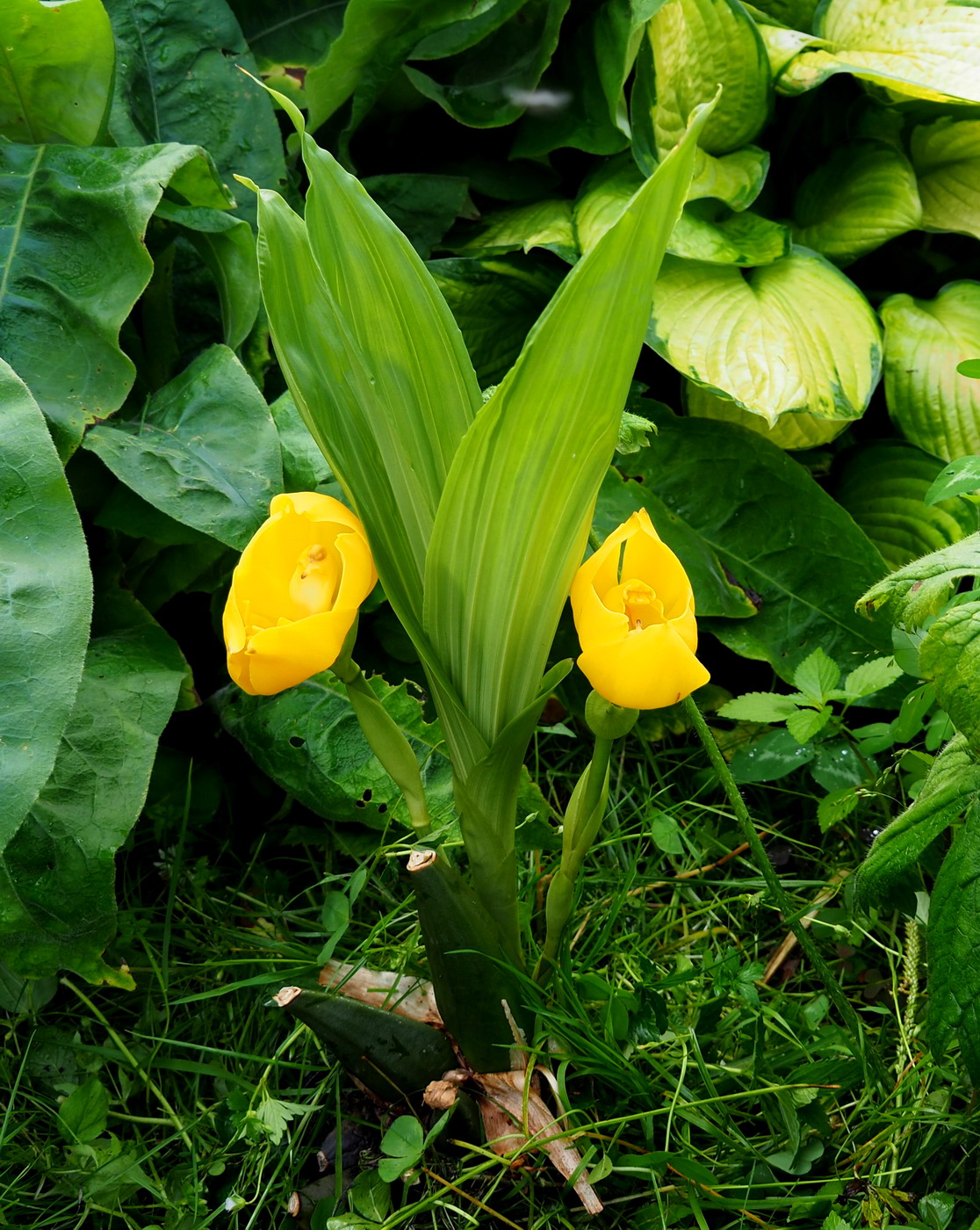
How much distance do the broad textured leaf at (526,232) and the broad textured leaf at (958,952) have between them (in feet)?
3.28

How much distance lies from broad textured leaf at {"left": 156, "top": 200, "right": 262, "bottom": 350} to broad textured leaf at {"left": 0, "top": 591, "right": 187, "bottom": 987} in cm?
48

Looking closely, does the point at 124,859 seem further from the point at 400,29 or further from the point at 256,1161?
the point at 400,29

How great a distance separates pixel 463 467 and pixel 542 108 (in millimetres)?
1208

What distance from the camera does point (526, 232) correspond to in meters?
1.59

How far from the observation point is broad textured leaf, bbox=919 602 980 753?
2.36ft

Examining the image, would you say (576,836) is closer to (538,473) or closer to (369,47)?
(538,473)

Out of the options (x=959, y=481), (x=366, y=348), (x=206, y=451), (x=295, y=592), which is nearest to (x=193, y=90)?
(x=206, y=451)

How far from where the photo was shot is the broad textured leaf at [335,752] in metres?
1.18

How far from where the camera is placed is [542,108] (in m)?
1.66

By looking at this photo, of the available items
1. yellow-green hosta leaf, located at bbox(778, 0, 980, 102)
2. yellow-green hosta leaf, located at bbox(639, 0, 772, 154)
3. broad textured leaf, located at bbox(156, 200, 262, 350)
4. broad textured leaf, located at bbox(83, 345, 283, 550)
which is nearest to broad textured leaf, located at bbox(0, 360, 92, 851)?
broad textured leaf, located at bbox(83, 345, 283, 550)

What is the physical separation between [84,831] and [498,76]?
51.2 inches

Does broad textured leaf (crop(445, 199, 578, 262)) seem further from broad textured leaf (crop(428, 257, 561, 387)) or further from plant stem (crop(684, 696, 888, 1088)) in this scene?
plant stem (crop(684, 696, 888, 1088))

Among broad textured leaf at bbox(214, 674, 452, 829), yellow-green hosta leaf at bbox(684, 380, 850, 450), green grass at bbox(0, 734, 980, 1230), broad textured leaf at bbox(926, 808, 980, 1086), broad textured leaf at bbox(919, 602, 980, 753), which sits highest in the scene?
broad textured leaf at bbox(919, 602, 980, 753)

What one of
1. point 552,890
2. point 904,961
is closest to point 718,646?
point 904,961
